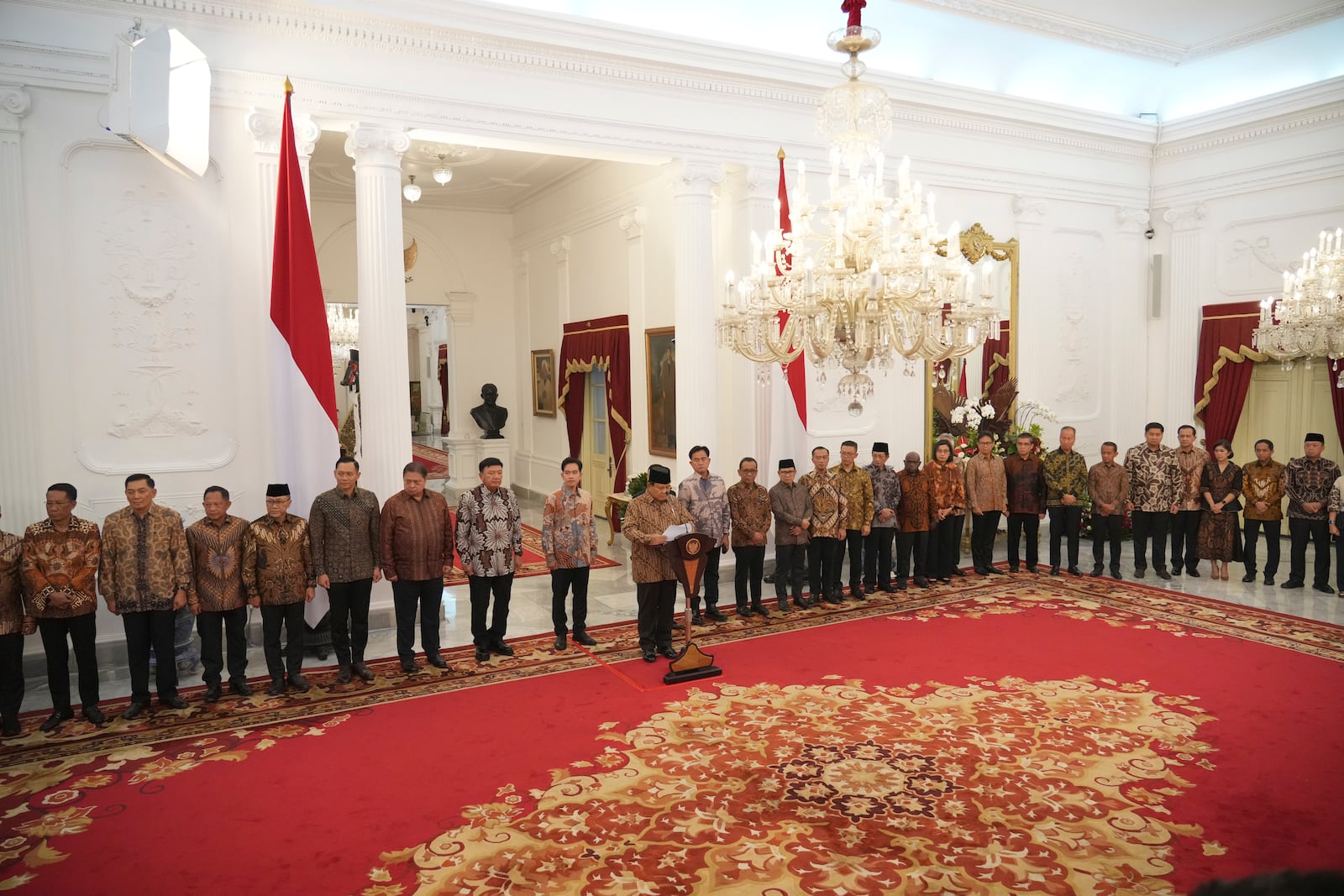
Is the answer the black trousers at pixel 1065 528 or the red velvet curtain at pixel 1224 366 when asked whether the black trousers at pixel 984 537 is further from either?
the red velvet curtain at pixel 1224 366

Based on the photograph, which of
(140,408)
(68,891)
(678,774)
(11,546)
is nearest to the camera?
(68,891)

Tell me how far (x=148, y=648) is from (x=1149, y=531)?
345 inches

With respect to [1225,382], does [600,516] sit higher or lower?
lower

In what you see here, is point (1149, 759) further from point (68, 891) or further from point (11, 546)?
point (11, 546)

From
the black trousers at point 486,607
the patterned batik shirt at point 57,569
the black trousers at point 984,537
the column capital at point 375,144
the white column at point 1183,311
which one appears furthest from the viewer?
the white column at point 1183,311

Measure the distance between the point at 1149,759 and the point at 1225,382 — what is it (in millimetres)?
7502

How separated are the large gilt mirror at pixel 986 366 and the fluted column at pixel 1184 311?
7.55 feet

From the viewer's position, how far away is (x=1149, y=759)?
449cm

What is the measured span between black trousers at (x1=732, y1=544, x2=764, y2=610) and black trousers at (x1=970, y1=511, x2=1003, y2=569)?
2.65m

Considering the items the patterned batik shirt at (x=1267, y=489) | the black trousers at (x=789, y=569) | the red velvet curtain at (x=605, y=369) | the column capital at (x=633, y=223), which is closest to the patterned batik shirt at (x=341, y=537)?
the black trousers at (x=789, y=569)

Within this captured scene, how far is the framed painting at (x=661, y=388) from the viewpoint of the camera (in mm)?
9750

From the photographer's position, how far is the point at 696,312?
8148mm

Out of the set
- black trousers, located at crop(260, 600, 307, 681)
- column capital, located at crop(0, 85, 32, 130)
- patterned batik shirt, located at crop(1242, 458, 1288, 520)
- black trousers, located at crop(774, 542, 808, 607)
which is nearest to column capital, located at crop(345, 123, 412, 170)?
column capital, located at crop(0, 85, 32, 130)

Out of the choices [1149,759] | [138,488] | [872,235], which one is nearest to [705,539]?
[872,235]
